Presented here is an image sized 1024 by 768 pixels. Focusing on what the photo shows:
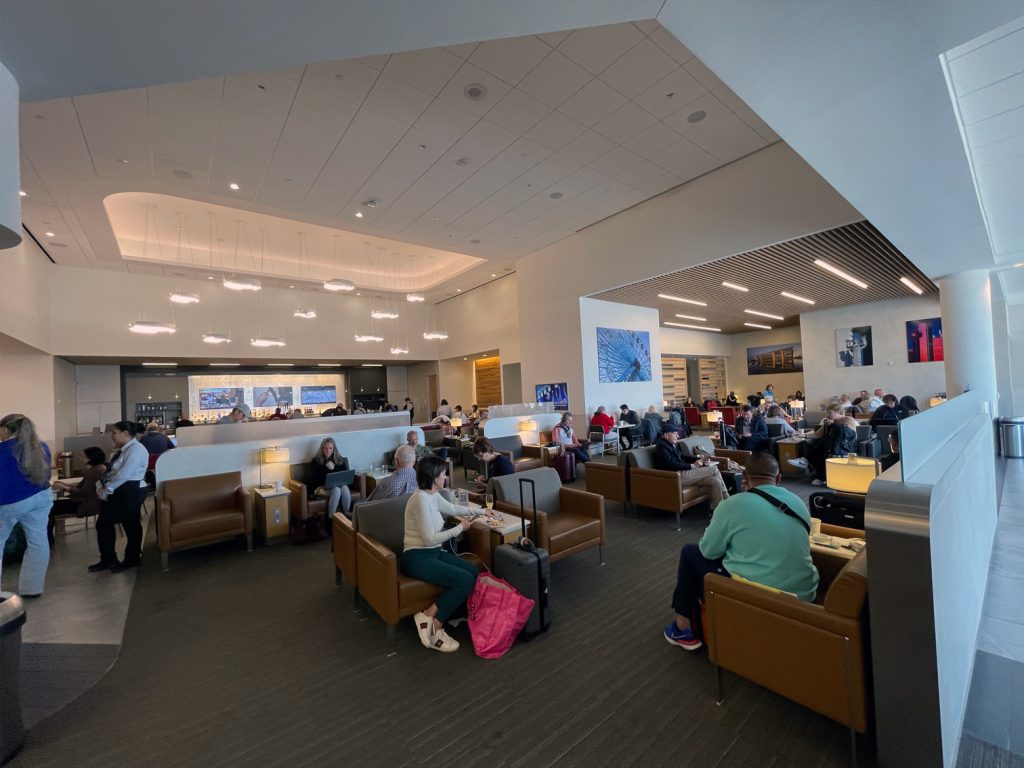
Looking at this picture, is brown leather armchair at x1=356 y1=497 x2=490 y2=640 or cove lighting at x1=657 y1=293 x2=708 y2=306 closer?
brown leather armchair at x1=356 y1=497 x2=490 y2=640

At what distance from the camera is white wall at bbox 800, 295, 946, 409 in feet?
34.8

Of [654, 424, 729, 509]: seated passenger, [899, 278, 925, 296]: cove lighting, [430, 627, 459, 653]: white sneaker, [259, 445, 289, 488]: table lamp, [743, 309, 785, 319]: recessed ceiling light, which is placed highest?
[743, 309, 785, 319]: recessed ceiling light

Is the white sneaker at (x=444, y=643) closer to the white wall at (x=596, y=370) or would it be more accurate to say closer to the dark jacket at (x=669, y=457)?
the dark jacket at (x=669, y=457)

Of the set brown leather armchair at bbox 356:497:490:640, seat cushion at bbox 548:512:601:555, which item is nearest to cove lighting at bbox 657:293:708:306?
seat cushion at bbox 548:512:601:555

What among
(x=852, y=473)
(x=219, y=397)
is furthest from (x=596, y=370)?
(x=219, y=397)

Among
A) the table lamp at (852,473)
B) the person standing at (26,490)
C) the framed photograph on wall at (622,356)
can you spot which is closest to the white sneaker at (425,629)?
the table lamp at (852,473)

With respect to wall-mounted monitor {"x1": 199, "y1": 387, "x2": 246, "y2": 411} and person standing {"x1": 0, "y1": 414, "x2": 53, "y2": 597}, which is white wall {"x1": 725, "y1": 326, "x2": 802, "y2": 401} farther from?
wall-mounted monitor {"x1": 199, "y1": 387, "x2": 246, "y2": 411}

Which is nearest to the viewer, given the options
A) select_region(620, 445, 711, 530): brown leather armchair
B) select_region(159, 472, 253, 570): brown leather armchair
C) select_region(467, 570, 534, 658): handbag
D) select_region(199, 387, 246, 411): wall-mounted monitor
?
select_region(467, 570, 534, 658): handbag

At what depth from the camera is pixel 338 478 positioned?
17.2ft

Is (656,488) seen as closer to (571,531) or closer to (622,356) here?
(571,531)

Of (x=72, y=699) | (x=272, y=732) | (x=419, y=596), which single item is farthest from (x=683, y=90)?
(x=72, y=699)

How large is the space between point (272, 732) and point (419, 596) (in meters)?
0.99

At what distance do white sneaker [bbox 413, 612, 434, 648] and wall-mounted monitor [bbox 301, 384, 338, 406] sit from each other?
14925mm

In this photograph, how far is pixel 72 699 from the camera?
2418mm
